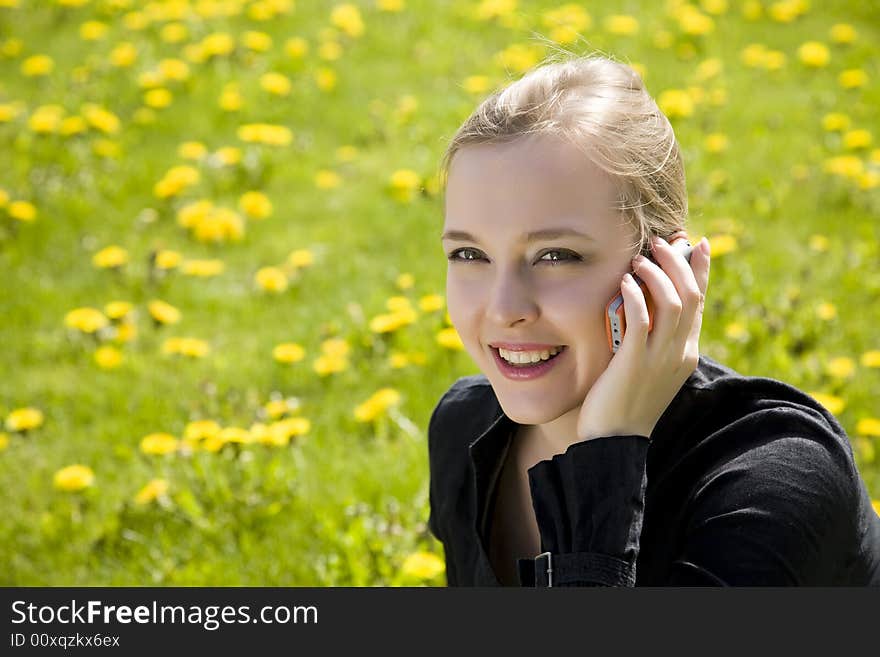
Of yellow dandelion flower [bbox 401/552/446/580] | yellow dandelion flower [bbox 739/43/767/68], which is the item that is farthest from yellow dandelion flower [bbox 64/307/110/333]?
yellow dandelion flower [bbox 739/43/767/68]

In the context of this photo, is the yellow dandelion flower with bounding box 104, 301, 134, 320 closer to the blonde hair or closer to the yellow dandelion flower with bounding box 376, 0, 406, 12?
the blonde hair

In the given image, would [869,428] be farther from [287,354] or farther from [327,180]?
[327,180]

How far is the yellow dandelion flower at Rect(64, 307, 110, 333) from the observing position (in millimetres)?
4652

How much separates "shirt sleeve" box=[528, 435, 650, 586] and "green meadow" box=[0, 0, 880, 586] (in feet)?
3.44

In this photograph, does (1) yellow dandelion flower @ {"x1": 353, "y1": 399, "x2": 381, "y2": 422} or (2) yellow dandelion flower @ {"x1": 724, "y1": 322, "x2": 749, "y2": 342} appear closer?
(1) yellow dandelion flower @ {"x1": 353, "y1": 399, "x2": 381, "y2": 422}

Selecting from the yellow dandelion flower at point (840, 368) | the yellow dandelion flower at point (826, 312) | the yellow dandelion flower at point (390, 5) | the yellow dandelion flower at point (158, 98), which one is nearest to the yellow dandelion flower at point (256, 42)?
the yellow dandelion flower at point (158, 98)

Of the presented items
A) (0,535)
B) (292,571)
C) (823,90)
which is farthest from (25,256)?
(823,90)

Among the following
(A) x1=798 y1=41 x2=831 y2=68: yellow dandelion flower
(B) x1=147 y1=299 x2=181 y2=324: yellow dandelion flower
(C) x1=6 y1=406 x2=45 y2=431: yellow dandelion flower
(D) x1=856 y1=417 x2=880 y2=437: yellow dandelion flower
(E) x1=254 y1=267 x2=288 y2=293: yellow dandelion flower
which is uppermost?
(A) x1=798 y1=41 x2=831 y2=68: yellow dandelion flower

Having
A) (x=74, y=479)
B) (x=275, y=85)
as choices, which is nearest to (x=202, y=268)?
(x=74, y=479)

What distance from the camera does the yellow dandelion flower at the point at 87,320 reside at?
4.65 meters

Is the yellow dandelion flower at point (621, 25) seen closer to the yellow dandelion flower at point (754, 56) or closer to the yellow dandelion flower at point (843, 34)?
the yellow dandelion flower at point (754, 56)

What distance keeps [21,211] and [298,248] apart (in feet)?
4.85

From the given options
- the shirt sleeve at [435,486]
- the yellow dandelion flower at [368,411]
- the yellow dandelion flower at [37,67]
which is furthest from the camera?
the yellow dandelion flower at [37,67]

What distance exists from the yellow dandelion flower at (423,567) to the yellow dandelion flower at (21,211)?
3404 millimetres
